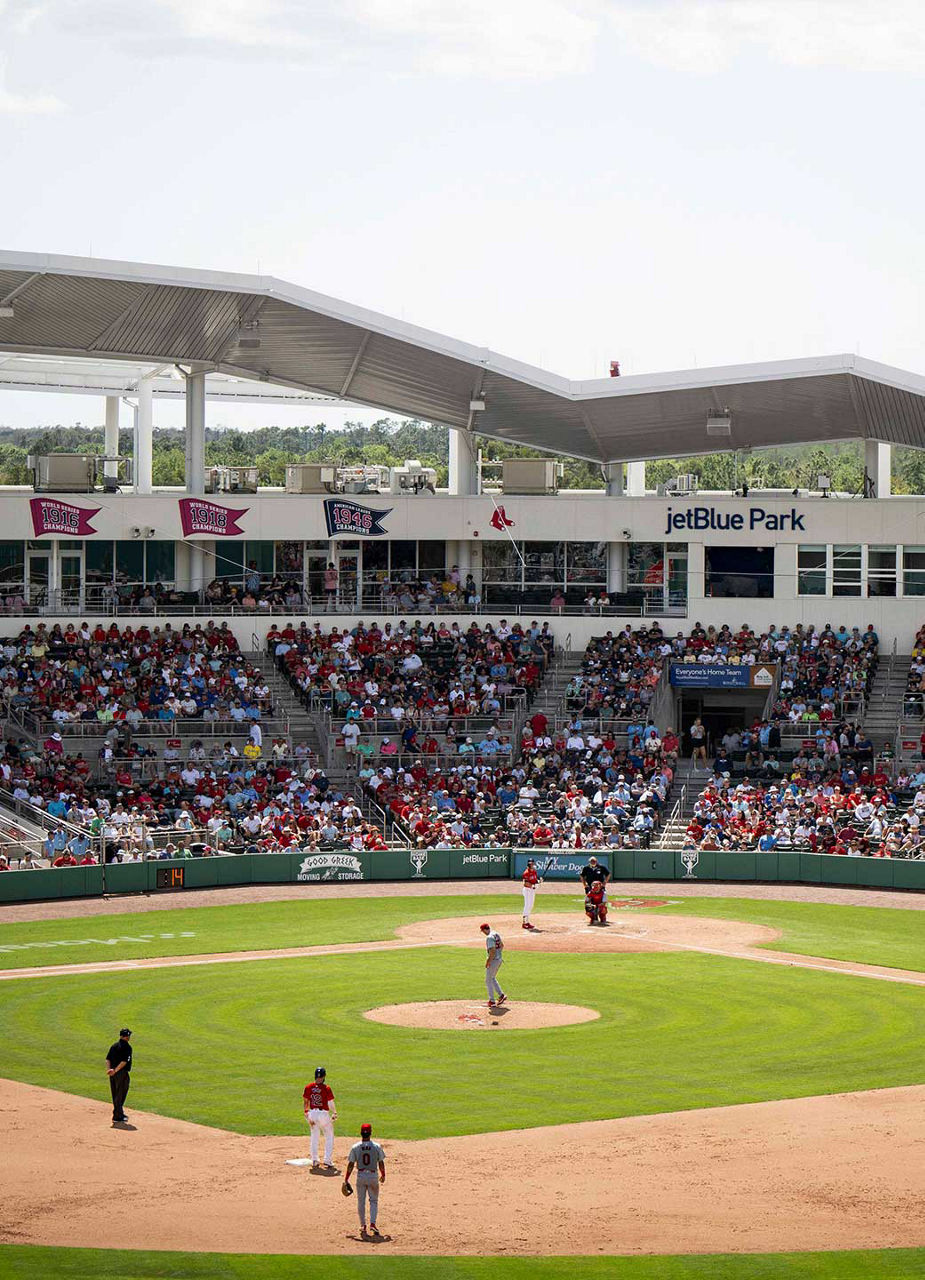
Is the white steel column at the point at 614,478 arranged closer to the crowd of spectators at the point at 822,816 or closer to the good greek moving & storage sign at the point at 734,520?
the good greek moving & storage sign at the point at 734,520

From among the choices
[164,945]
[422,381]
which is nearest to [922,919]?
[164,945]

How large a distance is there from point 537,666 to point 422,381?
10.5m

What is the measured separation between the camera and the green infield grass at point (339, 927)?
114 ft

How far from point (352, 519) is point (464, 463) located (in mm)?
5336

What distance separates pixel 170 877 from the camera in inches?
1732

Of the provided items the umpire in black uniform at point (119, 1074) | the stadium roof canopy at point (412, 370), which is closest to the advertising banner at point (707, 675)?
the stadium roof canopy at point (412, 370)

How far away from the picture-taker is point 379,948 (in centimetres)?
3522

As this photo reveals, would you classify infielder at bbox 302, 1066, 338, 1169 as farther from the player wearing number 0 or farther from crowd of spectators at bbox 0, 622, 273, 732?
crowd of spectators at bbox 0, 622, 273, 732

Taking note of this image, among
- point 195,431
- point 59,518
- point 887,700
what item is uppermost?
point 195,431

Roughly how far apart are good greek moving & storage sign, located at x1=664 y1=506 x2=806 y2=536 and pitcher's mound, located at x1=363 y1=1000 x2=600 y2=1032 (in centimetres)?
3454

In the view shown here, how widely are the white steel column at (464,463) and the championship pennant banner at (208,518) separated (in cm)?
835

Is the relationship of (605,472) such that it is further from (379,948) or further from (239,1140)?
(239,1140)

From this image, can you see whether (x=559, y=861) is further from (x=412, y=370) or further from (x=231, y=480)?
(x=231, y=480)

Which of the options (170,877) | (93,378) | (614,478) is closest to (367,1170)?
(170,877)
